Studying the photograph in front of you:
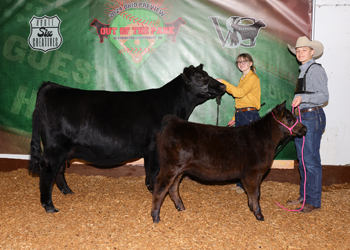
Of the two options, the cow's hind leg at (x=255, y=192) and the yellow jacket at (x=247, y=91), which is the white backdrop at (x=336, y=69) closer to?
the yellow jacket at (x=247, y=91)

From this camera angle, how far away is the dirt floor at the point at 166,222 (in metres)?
3.22

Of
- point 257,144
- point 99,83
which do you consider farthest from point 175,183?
point 99,83

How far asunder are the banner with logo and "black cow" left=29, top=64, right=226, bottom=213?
147cm

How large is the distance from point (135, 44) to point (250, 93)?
2424mm

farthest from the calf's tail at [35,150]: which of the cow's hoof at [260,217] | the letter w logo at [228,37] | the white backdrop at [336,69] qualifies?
the white backdrop at [336,69]

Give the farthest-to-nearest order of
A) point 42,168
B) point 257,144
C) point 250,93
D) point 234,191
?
point 234,191, point 250,93, point 42,168, point 257,144

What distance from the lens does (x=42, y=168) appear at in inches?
161

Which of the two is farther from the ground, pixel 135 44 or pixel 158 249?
pixel 135 44

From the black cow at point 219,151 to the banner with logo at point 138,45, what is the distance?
1.79 meters

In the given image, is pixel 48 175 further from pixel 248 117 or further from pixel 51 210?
pixel 248 117

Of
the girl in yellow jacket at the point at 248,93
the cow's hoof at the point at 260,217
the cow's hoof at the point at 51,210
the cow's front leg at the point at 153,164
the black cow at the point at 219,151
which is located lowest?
the cow's hoof at the point at 260,217

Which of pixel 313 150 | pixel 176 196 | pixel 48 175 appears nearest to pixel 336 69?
pixel 313 150

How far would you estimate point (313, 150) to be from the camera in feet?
13.5

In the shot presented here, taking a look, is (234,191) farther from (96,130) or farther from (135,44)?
(135,44)
